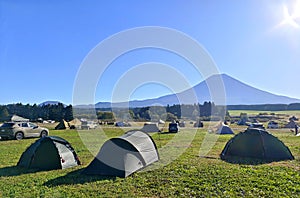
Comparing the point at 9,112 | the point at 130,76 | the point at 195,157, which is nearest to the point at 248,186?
the point at 195,157

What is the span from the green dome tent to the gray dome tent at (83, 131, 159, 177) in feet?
15.1

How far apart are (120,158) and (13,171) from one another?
437cm

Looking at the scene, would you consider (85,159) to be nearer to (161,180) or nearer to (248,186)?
(161,180)

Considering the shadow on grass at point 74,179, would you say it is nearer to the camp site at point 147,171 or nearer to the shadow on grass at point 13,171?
the camp site at point 147,171

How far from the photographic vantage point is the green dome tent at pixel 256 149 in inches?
503

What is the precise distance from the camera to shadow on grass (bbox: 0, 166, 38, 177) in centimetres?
1018

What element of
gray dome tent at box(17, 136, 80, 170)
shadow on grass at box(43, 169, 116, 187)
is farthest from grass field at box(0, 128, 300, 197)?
gray dome tent at box(17, 136, 80, 170)

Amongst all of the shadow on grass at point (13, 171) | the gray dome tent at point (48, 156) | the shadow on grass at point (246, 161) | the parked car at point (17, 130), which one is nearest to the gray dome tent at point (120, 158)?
the gray dome tent at point (48, 156)

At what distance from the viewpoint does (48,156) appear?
1109 cm

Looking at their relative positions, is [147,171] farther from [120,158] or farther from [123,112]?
[123,112]

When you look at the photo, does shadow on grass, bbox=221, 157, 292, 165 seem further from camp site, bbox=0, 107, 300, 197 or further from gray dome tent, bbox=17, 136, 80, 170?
gray dome tent, bbox=17, 136, 80, 170

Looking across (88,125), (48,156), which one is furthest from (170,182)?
(88,125)

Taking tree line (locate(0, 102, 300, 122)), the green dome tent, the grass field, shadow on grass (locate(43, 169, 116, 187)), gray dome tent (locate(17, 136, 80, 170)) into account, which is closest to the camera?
the grass field

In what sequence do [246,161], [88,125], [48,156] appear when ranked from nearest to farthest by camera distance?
[48,156], [246,161], [88,125]
